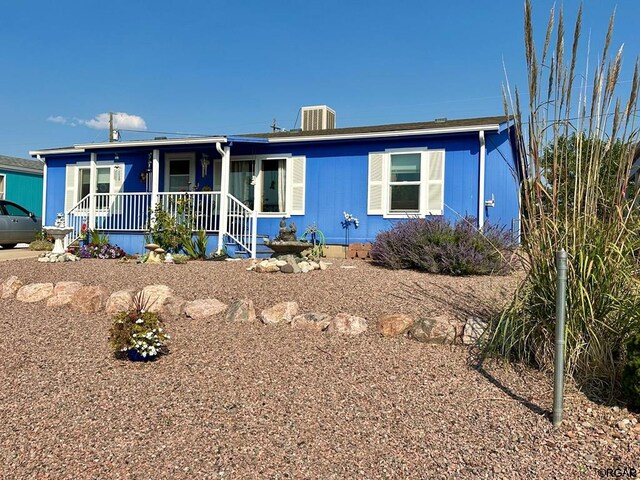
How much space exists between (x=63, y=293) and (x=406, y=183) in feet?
21.0

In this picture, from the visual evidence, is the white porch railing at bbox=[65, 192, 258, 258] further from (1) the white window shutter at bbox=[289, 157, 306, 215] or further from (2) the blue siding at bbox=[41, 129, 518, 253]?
(1) the white window shutter at bbox=[289, 157, 306, 215]

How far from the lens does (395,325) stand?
175 inches

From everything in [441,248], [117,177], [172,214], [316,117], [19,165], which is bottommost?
[441,248]

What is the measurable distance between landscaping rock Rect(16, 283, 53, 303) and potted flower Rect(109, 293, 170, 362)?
253 centimetres

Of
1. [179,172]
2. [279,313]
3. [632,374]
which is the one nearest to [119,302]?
[279,313]

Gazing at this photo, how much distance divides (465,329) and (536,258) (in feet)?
2.98

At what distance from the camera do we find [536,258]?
11.6 feet

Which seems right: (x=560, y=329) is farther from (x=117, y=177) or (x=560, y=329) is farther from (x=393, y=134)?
(x=117, y=177)

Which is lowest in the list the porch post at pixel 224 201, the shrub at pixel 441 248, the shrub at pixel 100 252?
the shrub at pixel 100 252

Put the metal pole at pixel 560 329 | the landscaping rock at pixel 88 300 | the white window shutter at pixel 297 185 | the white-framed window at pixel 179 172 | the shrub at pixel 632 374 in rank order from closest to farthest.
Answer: the metal pole at pixel 560 329
the shrub at pixel 632 374
the landscaping rock at pixel 88 300
the white window shutter at pixel 297 185
the white-framed window at pixel 179 172

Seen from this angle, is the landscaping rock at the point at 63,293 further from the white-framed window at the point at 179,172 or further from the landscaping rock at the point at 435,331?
the white-framed window at the point at 179,172

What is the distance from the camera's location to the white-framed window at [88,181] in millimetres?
12766

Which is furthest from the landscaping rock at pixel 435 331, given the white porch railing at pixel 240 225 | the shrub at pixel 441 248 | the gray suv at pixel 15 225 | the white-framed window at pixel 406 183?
the gray suv at pixel 15 225

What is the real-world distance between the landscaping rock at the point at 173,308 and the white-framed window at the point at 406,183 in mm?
5637
